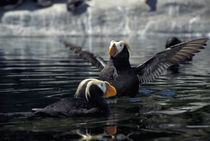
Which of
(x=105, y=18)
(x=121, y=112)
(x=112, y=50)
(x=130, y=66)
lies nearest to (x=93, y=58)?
(x=130, y=66)

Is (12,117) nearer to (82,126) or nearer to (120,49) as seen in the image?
(82,126)

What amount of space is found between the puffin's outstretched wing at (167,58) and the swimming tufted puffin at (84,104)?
7.58 feet

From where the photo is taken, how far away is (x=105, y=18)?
37.1m

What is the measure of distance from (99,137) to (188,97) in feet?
11.0

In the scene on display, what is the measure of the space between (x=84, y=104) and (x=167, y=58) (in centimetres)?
307

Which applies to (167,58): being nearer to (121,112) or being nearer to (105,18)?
(121,112)

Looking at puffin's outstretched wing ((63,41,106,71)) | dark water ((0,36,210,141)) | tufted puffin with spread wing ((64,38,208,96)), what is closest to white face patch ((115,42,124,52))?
tufted puffin with spread wing ((64,38,208,96))

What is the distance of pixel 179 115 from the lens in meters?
6.12

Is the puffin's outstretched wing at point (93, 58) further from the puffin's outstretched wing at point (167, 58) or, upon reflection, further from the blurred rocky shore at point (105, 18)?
the blurred rocky shore at point (105, 18)

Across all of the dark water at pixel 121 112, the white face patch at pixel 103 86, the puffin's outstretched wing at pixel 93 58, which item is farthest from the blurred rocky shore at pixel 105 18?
the white face patch at pixel 103 86

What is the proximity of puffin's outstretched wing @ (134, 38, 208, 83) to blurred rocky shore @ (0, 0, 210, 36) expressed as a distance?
26.6 metres

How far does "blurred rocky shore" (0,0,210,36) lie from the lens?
35500 millimetres

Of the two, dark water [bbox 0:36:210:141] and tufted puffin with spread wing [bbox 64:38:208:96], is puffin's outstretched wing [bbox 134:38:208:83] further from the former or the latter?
dark water [bbox 0:36:210:141]

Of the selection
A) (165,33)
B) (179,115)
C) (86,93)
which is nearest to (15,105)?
(86,93)
